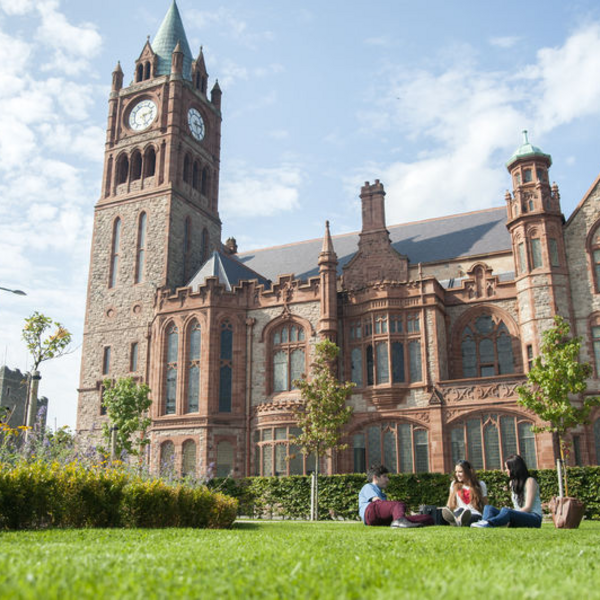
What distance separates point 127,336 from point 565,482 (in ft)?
92.6

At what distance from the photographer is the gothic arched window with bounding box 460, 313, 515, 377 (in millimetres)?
34031

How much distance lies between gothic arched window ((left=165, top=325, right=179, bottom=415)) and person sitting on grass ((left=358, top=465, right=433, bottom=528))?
2606 centimetres

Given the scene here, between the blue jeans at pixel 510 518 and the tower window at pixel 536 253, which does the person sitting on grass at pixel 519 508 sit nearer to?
the blue jeans at pixel 510 518

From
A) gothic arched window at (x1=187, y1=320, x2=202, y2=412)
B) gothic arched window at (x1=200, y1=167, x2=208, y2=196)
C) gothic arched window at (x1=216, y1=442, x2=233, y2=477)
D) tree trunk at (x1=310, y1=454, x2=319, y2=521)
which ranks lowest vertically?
tree trunk at (x1=310, y1=454, x2=319, y2=521)

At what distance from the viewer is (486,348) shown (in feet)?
113

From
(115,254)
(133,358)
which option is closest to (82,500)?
(133,358)

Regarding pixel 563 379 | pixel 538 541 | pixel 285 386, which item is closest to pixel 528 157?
pixel 563 379

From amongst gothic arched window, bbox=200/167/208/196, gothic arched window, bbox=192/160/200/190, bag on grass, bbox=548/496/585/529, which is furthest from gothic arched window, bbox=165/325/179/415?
bag on grass, bbox=548/496/585/529

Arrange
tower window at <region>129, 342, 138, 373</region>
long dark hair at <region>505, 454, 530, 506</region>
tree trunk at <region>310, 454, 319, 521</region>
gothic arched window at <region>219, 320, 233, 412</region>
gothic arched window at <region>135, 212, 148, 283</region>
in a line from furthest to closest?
1. gothic arched window at <region>135, 212, 148, 283</region>
2. tower window at <region>129, 342, 138, 373</region>
3. gothic arched window at <region>219, 320, 233, 412</region>
4. tree trunk at <region>310, 454, 319, 521</region>
5. long dark hair at <region>505, 454, 530, 506</region>

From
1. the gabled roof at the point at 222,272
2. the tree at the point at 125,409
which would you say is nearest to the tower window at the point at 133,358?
the gabled roof at the point at 222,272

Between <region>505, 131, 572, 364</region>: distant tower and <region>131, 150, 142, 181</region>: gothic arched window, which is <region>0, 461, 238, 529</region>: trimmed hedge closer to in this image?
<region>505, 131, 572, 364</region>: distant tower

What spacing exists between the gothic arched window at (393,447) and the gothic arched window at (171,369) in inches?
433

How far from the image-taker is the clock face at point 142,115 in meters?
47.6

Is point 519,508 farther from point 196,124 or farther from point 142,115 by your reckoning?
point 142,115
